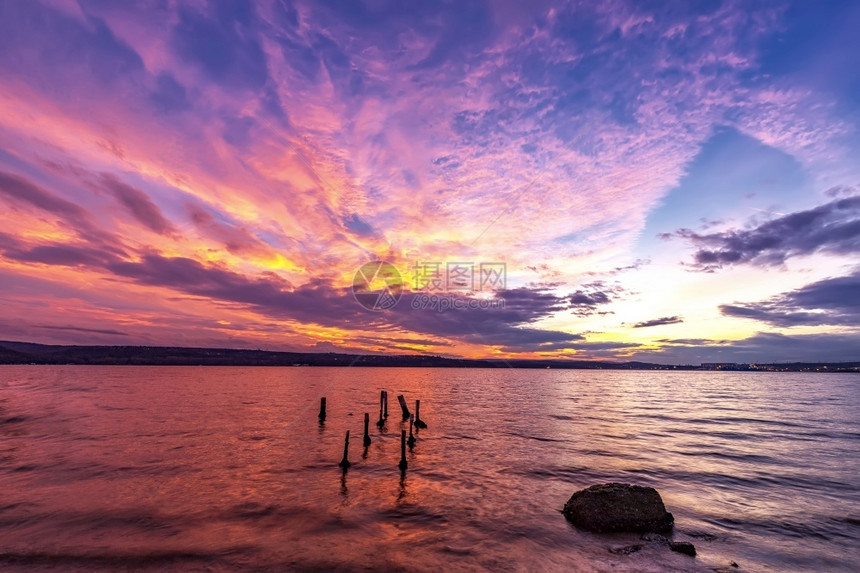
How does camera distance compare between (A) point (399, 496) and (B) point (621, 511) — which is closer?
(B) point (621, 511)

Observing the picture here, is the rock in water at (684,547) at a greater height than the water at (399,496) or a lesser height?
greater

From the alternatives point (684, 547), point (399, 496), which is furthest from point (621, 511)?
point (399, 496)

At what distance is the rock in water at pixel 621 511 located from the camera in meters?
15.8

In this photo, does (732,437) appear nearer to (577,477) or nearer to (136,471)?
(577,477)

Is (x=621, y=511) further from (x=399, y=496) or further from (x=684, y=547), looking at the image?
(x=399, y=496)

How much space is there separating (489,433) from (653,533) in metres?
24.9

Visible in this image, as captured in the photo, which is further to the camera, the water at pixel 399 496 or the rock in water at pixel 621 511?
the rock in water at pixel 621 511

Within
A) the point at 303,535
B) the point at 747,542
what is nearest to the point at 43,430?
the point at 303,535

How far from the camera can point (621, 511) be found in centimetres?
1599

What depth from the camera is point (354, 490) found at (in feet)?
69.7

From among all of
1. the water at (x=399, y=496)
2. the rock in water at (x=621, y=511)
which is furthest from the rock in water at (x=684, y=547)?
the rock in water at (x=621, y=511)

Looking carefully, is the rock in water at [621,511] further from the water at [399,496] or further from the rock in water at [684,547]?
the rock in water at [684,547]

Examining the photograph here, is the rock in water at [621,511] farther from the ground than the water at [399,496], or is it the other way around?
the rock in water at [621,511]

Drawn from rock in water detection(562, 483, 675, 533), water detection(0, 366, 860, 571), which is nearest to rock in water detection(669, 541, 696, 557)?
water detection(0, 366, 860, 571)
